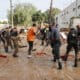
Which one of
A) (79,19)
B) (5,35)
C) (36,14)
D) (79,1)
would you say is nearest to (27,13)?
(36,14)

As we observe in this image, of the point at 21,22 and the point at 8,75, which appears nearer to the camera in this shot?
the point at 8,75

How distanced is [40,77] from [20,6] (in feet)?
356

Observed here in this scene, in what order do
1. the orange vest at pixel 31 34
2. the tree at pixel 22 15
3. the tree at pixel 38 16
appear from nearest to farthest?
the orange vest at pixel 31 34 < the tree at pixel 22 15 < the tree at pixel 38 16

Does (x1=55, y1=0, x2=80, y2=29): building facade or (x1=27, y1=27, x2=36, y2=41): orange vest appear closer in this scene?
(x1=27, y1=27, x2=36, y2=41): orange vest

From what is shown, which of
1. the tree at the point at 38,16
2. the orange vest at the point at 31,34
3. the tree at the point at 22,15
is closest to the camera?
the orange vest at the point at 31,34

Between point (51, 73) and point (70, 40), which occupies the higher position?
point (70, 40)

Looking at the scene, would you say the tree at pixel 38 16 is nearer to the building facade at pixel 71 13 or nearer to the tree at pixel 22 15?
the tree at pixel 22 15

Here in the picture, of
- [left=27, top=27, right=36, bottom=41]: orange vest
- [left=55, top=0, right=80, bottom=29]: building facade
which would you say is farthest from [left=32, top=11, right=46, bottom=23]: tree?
[left=27, top=27, right=36, bottom=41]: orange vest

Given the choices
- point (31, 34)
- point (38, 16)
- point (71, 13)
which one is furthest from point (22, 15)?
point (31, 34)

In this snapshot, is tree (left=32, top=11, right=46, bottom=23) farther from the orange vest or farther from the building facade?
the orange vest

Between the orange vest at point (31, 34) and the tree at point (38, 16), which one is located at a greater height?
the orange vest at point (31, 34)

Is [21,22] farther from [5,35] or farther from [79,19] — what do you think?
[5,35]

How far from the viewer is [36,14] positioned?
4651 inches

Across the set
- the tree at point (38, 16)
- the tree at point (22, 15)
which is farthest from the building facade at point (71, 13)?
the tree at point (22, 15)
